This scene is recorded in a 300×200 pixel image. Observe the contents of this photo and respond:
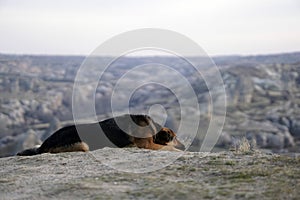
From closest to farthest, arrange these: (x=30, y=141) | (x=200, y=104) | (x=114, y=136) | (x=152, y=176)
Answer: (x=152, y=176), (x=114, y=136), (x=30, y=141), (x=200, y=104)

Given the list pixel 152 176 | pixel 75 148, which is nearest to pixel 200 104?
pixel 75 148

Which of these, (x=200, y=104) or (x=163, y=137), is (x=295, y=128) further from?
(x=163, y=137)

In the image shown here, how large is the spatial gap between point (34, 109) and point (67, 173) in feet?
250

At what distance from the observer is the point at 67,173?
848cm

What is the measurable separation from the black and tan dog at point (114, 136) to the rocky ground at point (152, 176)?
1.26m

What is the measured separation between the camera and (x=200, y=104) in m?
78.0

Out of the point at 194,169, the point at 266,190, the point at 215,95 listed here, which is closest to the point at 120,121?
the point at 194,169

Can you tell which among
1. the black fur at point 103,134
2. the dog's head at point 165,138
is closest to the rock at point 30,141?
the black fur at point 103,134

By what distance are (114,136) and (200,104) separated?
6698 cm

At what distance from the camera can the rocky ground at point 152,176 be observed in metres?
6.77

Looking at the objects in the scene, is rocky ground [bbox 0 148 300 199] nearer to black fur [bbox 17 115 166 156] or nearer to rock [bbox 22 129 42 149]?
black fur [bbox 17 115 166 156]

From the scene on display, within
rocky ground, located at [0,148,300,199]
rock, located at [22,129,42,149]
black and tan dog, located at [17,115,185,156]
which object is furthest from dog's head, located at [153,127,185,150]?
rock, located at [22,129,42,149]

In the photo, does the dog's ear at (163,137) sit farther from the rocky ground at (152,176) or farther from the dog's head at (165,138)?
the rocky ground at (152,176)

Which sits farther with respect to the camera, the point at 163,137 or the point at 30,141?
the point at 30,141
